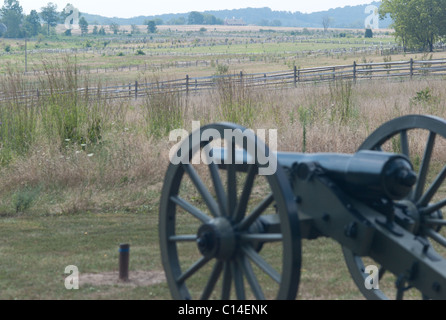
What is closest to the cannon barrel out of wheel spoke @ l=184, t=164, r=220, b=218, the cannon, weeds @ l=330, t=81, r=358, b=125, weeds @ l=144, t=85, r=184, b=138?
the cannon

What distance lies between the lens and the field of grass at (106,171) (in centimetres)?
575

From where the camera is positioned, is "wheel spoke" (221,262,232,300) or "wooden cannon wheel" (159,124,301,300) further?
"wheel spoke" (221,262,232,300)

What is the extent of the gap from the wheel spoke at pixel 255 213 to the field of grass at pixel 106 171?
149 cm

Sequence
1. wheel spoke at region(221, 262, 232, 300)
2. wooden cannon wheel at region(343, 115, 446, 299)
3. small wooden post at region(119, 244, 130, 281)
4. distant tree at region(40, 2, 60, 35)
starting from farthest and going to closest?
1. distant tree at region(40, 2, 60, 35)
2. small wooden post at region(119, 244, 130, 281)
3. wooden cannon wheel at region(343, 115, 446, 299)
4. wheel spoke at region(221, 262, 232, 300)

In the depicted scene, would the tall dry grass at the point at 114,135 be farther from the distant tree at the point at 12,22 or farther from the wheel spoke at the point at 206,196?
the distant tree at the point at 12,22

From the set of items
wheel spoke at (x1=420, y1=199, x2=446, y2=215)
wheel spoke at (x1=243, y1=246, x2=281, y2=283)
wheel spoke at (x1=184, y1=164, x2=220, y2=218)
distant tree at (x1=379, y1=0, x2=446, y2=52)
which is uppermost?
distant tree at (x1=379, y1=0, x2=446, y2=52)

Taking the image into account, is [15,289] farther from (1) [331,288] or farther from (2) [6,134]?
(2) [6,134]

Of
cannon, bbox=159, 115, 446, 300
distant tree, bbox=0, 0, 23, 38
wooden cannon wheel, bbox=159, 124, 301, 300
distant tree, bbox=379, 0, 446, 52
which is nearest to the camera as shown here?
wooden cannon wheel, bbox=159, 124, 301, 300

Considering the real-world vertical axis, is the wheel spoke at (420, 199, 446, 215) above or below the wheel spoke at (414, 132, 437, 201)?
below

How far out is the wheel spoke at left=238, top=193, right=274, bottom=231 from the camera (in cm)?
364

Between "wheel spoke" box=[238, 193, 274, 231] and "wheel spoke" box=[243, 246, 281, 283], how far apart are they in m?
0.12

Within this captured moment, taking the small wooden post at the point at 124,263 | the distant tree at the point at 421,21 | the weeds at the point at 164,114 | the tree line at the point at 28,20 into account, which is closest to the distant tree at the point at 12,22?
the tree line at the point at 28,20

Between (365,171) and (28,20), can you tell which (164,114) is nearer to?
(365,171)

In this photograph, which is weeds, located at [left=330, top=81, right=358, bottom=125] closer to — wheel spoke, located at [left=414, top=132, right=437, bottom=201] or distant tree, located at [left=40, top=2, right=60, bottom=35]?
wheel spoke, located at [left=414, top=132, right=437, bottom=201]
